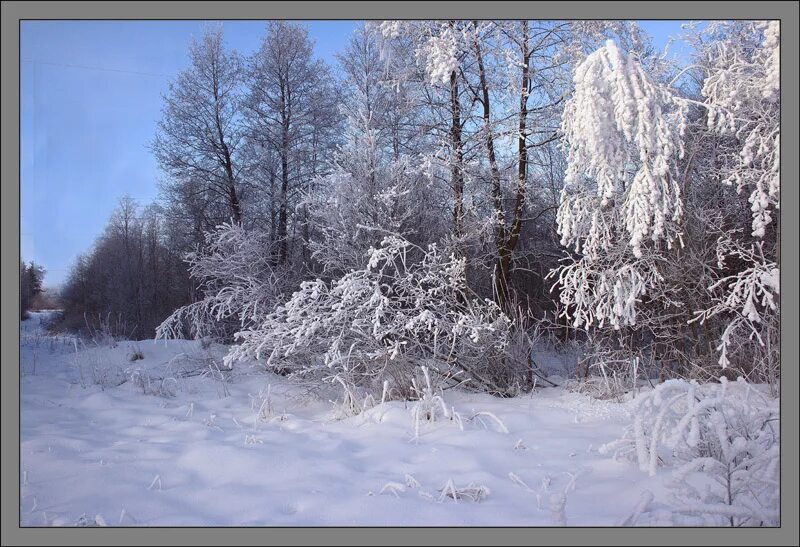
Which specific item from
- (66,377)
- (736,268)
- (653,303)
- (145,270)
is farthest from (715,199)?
(145,270)

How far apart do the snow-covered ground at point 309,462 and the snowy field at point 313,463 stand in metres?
0.01

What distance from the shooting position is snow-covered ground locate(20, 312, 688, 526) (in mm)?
2715

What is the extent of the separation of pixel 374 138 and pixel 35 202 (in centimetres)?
368

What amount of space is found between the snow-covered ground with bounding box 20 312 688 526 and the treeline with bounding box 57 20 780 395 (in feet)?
2.79

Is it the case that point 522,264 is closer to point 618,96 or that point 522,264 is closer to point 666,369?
point 666,369

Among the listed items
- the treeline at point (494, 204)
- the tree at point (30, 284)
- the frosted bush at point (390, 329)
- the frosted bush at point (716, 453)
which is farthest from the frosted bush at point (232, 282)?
the frosted bush at point (716, 453)

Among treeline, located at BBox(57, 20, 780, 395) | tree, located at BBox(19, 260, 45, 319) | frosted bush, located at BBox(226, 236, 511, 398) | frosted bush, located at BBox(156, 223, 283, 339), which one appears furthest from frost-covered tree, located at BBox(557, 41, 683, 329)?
tree, located at BBox(19, 260, 45, 319)

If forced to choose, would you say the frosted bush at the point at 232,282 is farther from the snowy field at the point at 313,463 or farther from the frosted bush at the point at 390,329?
the snowy field at the point at 313,463

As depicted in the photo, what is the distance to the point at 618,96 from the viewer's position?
12.2ft

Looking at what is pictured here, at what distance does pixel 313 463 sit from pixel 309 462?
0.04 m

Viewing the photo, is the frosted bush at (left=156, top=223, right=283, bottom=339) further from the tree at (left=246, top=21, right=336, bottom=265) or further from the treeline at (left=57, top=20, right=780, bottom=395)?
the tree at (left=246, top=21, right=336, bottom=265)

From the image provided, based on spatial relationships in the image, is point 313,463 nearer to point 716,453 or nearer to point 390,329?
point 390,329

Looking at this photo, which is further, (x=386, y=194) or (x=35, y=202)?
(x=386, y=194)

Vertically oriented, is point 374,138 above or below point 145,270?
above
